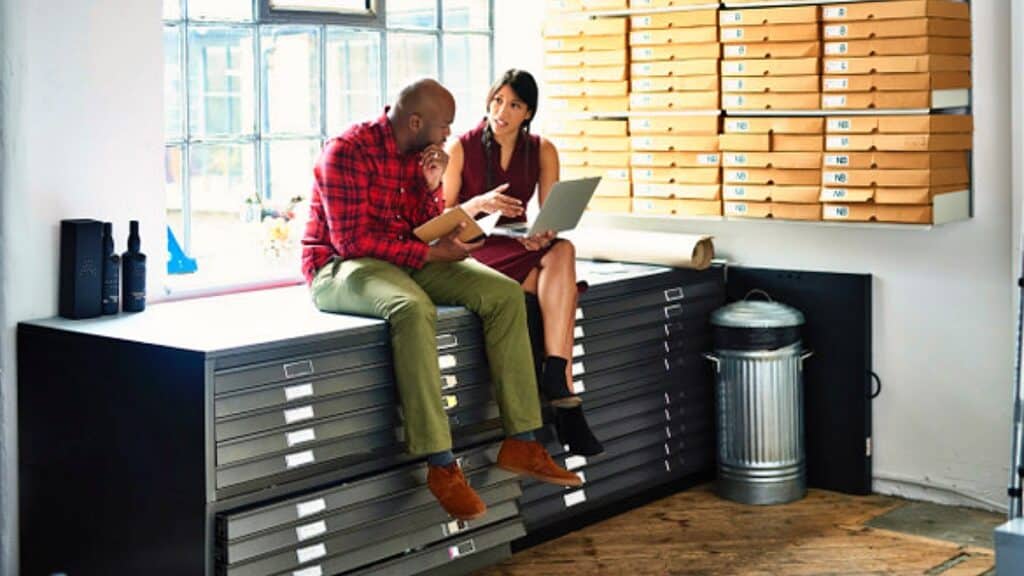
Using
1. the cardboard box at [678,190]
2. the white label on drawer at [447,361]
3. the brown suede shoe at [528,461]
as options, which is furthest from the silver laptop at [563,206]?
the cardboard box at [678,190]

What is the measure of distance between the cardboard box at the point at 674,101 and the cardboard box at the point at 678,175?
0.25 meters

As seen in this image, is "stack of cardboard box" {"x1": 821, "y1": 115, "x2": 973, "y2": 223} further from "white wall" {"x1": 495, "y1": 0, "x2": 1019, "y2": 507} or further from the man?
the man

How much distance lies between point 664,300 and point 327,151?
5.65 feet

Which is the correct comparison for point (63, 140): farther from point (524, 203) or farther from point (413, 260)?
point (524, 203)

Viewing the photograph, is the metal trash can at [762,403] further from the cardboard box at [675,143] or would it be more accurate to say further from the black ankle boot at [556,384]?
the black ankle boot at [556,384]

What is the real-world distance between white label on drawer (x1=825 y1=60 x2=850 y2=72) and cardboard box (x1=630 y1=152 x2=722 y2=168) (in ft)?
1.92

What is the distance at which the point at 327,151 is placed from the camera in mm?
4965

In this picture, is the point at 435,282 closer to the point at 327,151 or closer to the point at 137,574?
the point at 327,151

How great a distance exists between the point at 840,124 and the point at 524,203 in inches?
49.6

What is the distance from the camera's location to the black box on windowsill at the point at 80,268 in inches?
189

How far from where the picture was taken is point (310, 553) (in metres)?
4.53

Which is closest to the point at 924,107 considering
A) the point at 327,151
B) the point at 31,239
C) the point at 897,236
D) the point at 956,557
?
the point at 897,236

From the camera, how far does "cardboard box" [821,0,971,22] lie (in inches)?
219

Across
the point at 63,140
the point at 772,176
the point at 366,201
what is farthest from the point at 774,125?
the point at 63,140
